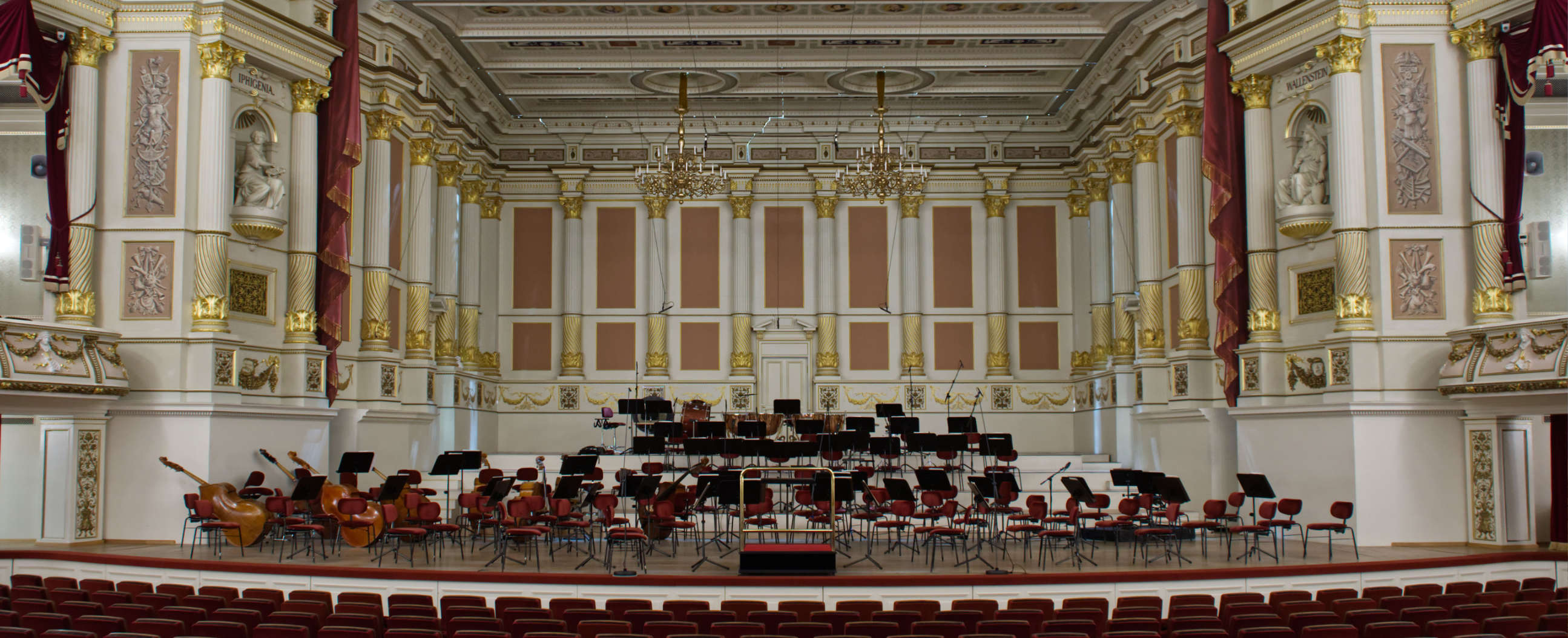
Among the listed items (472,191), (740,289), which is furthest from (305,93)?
(740,289)

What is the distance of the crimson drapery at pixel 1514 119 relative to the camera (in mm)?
13359

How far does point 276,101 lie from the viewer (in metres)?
15.8

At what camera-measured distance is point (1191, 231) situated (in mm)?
17625

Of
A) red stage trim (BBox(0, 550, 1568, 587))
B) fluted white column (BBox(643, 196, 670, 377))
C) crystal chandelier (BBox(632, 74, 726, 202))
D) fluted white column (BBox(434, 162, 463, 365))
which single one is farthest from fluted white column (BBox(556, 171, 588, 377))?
red stage trim (BBox(0, 550, 1568, 587))

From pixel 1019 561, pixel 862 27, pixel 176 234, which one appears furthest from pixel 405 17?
pixel 1019 561

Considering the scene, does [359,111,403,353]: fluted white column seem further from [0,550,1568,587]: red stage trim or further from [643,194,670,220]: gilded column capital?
[643,194,670,220]: gilded column capital

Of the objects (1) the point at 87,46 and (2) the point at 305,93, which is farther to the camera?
(2) the point at 305,93

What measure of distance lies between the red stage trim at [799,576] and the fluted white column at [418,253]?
25.7 feet

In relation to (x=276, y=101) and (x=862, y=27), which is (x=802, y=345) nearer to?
(x=862, y=27)

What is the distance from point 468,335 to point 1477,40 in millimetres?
17813

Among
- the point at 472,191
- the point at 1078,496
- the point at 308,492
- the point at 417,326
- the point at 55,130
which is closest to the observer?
the point at 1078,496

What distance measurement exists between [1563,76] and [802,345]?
14.4 metres

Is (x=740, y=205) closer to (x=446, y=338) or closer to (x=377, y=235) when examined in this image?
(x=446, y=338)

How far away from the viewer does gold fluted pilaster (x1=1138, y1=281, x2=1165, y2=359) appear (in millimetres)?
19094
